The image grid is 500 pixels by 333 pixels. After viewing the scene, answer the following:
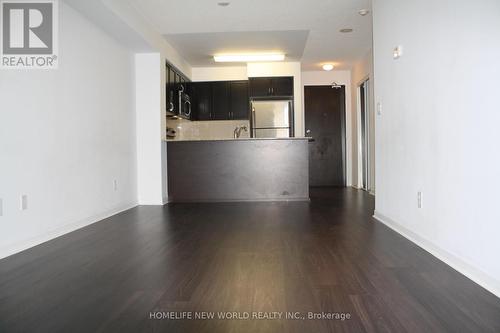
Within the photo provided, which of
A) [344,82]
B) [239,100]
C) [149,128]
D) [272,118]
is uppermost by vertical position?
[344,82]

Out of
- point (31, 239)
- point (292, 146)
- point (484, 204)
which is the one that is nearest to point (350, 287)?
point (484, 204)

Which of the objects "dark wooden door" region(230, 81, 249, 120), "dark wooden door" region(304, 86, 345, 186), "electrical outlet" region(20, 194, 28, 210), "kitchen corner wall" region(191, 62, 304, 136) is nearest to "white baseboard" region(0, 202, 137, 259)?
"electrical outlet" region(20, 194, 28, 210)

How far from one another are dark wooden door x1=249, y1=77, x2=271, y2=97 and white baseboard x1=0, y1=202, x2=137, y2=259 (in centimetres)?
372

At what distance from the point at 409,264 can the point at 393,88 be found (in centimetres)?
174

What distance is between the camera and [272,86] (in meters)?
7.47

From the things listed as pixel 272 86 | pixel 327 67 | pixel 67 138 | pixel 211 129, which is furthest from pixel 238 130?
pixel 67 138

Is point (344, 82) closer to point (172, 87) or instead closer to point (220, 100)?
point (220, 100)

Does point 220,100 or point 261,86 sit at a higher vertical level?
point 261,86

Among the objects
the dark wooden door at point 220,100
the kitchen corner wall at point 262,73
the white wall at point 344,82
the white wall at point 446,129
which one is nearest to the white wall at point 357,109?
the white wall at point 344,82

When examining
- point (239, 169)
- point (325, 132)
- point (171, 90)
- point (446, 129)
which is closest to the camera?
point (446, 129)

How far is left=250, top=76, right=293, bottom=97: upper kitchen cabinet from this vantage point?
7.46 meters

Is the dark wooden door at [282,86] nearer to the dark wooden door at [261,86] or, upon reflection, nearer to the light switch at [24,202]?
the dark wooden door at [261,86]

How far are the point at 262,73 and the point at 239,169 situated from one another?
2.67 meters

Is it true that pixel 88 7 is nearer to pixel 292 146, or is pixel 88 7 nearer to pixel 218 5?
pixel 218 5
